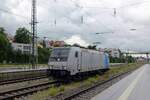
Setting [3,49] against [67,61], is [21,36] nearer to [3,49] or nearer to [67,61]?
[3,49]

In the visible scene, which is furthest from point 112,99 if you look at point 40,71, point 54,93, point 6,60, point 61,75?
point 6,60

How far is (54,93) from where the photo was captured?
2014 centimetres

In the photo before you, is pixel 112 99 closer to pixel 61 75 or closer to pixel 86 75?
pixel 61 75

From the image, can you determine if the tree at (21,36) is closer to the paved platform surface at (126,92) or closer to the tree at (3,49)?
the tree at (3,49)

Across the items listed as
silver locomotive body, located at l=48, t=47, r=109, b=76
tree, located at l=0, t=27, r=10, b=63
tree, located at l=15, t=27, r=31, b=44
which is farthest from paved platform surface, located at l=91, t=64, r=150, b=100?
tree, located at l=15, t=27, r=31, b=44

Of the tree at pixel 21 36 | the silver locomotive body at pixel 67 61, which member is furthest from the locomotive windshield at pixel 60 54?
the tree at pixel 21 36

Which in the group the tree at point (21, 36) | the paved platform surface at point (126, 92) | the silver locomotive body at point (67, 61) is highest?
the tree at point (21, 36)

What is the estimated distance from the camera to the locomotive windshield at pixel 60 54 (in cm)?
3134

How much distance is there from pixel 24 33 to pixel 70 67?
116 m

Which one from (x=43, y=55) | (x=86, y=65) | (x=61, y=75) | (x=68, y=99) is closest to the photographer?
(x=68, y=99)

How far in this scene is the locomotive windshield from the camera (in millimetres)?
31344

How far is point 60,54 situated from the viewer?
31.8m

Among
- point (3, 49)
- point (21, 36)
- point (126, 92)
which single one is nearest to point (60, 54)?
point (126, 92)

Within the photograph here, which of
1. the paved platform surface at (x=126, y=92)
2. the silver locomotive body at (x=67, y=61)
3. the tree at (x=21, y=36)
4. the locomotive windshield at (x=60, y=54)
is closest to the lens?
the paved platform surface at (x=126, y=92)
